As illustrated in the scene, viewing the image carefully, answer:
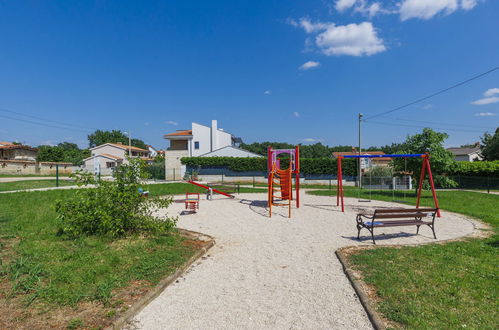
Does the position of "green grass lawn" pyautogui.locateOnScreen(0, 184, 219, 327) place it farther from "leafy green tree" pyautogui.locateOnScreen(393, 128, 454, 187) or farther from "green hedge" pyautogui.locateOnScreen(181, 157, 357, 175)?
"green hedge" pyautogui.locateOnScreen(181, 157, 357, 175)

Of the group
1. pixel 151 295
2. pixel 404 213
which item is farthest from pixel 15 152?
pixel 404 213

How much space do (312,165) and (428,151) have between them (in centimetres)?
1448

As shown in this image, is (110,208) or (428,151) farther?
(428,151)

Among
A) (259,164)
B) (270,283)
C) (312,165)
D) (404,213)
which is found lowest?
(270,283)

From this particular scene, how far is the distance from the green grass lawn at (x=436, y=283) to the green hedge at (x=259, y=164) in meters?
23.8

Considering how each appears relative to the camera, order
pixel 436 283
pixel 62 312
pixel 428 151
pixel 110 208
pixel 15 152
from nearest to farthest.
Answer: pixel 62 312, pixel 436 283, pixel 110 208, pixel 428 151, pixel 15 152

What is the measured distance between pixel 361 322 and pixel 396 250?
3.11 metres

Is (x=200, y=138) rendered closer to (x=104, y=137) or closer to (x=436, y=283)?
(x=436, y=283)

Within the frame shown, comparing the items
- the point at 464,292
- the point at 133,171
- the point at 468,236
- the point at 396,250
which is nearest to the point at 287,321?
the point at 464,292

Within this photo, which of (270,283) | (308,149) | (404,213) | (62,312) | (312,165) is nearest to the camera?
(62,312)

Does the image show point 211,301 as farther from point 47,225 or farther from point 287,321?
point 47,225

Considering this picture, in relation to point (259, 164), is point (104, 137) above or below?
above

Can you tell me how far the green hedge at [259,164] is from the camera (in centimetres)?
2955

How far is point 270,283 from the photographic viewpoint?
A: 173 inches
